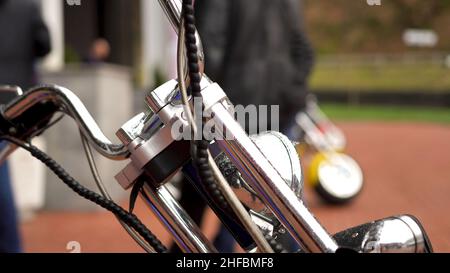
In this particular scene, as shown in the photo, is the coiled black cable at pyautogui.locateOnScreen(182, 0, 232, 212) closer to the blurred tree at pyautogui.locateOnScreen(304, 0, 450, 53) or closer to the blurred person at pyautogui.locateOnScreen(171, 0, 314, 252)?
the blurred tree at pyautogui.locateOnScreen(304, 0, 450, 53)

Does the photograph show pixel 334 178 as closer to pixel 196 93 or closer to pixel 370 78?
pixel 196 93

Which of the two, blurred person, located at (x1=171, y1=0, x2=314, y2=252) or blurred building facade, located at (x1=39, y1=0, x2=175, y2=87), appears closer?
blurred person, located at (x1=171, y1=0, x2=314, y2=252)

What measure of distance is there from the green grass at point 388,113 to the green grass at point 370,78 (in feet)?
2.51

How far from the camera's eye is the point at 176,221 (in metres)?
1.10

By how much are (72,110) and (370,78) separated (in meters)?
22.8

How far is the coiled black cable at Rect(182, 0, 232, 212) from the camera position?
95 centimetres

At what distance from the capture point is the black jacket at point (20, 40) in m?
3.61

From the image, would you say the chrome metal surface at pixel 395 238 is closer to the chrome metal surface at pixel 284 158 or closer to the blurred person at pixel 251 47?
the chrome metal surface at pixel 284 158

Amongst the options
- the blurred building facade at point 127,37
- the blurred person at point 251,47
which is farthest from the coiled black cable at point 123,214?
the blurred building facade at point 127,37

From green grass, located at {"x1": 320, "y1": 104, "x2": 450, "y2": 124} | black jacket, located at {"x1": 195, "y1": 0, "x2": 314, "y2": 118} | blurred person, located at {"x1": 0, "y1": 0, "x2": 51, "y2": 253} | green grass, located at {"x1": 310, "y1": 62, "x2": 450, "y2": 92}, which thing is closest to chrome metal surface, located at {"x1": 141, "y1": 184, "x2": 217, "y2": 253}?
black jacket, located at {"x1": 195, "y1": 0, "x2": 314, "y2": 118}

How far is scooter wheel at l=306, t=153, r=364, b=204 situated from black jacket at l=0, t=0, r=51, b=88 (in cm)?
275

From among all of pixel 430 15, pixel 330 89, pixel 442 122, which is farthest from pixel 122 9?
pixel 330 89
